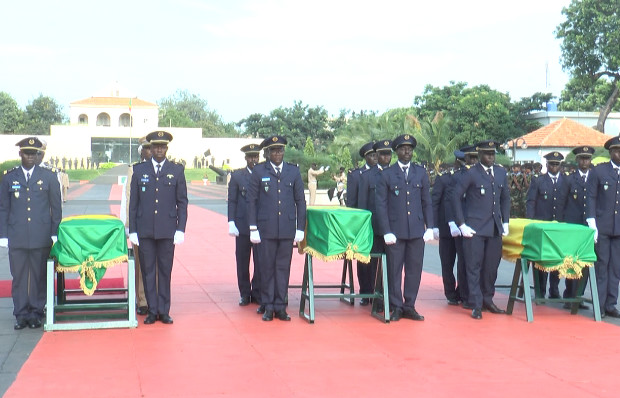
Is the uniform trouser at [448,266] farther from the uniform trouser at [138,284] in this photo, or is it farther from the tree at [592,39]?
the tree at [592,39]

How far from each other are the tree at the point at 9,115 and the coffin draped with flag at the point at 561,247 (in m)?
91.7

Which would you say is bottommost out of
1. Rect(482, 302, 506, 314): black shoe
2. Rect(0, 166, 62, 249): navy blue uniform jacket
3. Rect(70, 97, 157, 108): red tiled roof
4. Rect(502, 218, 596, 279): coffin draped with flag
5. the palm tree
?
Rect(482, 302, 506, 314): black shoe

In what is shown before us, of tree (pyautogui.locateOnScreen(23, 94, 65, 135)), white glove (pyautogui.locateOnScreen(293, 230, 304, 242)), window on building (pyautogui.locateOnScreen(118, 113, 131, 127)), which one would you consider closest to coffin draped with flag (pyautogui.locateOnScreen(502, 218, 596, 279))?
white glove (pyautogui.locateOnScreen(293, 230, 304, 242))

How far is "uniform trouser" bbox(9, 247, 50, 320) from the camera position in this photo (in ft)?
23.7

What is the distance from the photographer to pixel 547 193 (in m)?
9.55

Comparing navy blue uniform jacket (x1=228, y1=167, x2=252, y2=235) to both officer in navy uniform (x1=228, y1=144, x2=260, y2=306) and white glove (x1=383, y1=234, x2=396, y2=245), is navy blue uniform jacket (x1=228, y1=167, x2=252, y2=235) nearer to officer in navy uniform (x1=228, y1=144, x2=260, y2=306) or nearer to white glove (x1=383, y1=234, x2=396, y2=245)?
officer in navy uniform (x1=228, y1=144, x2=260, y2=306)

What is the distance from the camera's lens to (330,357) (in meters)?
6.19

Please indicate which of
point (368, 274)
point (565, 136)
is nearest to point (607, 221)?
point (368, 274)

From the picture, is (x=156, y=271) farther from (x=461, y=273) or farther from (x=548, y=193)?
(x=548, y=193)

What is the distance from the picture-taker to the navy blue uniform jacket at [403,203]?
7.92 m

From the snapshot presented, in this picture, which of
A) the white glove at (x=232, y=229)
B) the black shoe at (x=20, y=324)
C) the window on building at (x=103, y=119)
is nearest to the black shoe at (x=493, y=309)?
the white glove at (x=232, y=229)

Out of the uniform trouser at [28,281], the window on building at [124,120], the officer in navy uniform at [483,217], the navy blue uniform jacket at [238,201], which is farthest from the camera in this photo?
the window on building at [124,120]

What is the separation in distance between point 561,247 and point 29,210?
5.31m

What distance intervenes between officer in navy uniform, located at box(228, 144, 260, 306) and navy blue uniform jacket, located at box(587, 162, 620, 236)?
3.75m
